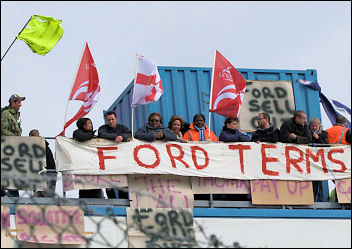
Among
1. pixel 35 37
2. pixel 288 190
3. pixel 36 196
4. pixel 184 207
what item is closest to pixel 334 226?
pixel 288 190

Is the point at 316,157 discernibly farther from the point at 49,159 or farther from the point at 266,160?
the point at 49,159

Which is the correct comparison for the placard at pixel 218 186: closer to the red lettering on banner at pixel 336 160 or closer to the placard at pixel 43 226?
the red lettering on banner at pixel 336 160

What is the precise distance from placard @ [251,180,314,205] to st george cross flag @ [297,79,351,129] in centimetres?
427

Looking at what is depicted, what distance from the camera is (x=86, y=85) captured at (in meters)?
15.8

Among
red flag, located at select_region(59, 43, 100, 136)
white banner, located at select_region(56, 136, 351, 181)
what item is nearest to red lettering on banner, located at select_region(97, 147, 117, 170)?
white banner, located at select_region(56, 136, 351, 181)

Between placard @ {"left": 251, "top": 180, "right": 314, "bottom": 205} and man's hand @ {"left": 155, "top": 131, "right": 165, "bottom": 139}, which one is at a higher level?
man's hand @ {"left": 155, "top": 131, "right": 165, "bottom": 139}

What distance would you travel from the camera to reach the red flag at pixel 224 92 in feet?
53.7

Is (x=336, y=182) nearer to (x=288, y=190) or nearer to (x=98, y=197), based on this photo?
(x=288, y=190)

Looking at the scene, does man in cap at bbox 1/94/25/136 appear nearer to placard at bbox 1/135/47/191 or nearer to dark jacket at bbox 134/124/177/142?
placard at bbox 1/135/47/191

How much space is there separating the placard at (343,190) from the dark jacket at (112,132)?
3.97m

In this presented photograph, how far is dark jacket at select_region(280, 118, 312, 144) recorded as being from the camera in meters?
15.5

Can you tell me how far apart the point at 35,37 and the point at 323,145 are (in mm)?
6044

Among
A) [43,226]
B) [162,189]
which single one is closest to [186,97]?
[162,189]

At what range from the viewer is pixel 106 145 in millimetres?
14516
